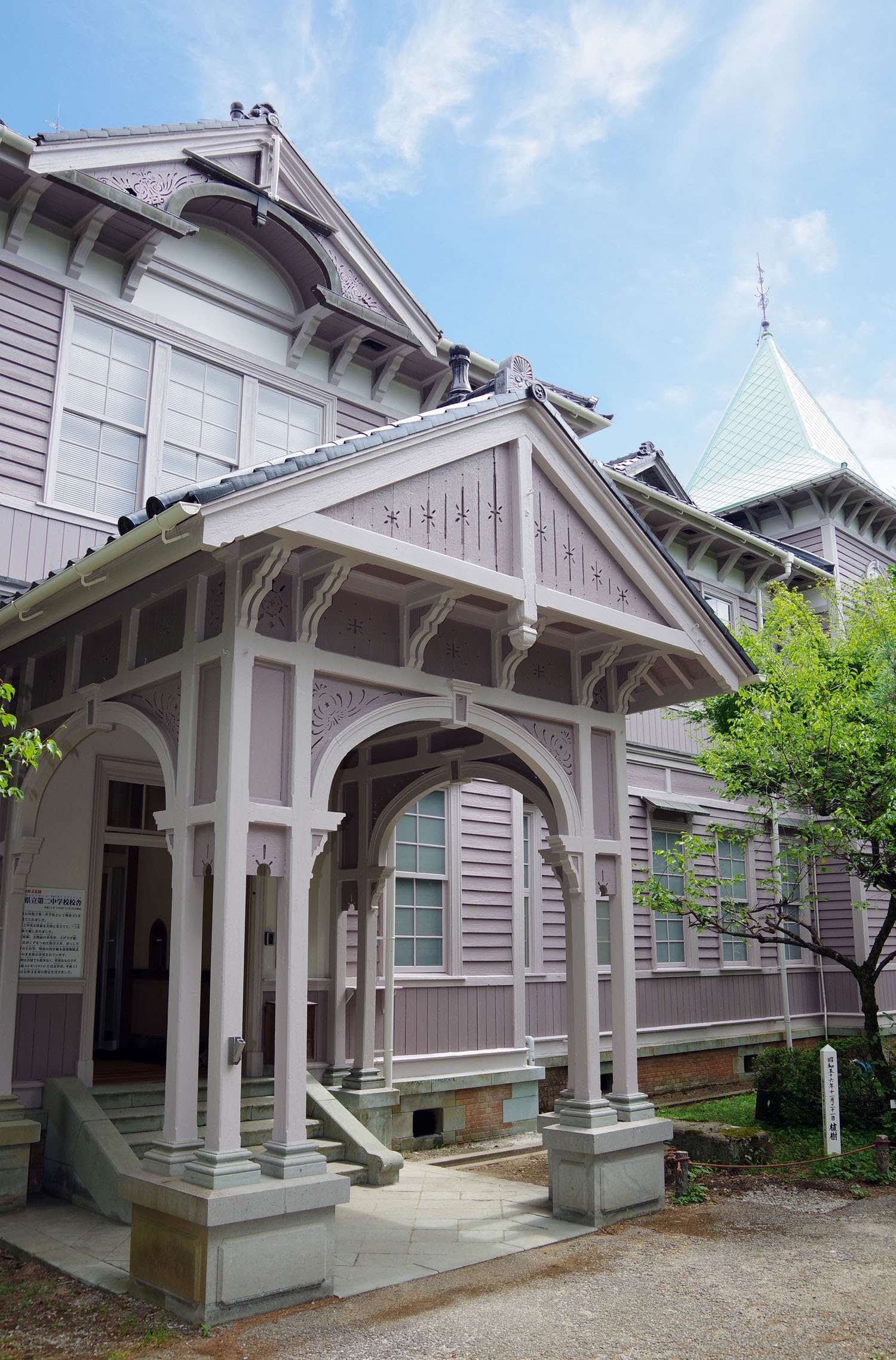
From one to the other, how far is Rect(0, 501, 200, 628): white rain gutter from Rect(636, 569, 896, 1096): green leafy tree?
7.98 metres

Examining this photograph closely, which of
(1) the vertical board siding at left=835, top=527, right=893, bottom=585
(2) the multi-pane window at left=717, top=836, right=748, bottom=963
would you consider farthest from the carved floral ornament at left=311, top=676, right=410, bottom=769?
(1) the vertical board siding at left=835, top=527, right=893, bottom=585

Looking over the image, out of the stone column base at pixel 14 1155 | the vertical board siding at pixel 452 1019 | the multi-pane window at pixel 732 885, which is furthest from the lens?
the multi-pane window at pixel 732 885

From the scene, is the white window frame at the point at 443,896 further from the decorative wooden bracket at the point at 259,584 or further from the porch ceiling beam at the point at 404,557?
the decorative wooden bracket at the point at 259,584

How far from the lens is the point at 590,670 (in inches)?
355

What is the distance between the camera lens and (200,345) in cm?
1103

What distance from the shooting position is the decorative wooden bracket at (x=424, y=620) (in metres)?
7.47

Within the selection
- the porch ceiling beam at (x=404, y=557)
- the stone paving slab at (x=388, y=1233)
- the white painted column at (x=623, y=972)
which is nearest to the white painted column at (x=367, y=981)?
the stone paving slab at (x=388, y=1233)

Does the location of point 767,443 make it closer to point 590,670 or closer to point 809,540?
point 809,540

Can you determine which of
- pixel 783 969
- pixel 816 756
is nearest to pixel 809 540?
pixel 783 969

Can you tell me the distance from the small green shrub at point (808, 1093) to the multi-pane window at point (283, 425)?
29.0 feet

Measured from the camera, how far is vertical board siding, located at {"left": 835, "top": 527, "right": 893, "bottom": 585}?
21.8 m

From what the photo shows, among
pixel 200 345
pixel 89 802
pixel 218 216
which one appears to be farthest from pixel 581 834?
pixel 218 216

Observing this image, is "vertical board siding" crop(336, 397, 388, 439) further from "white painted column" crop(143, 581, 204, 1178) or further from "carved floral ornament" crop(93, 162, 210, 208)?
"white painted column" crop(143, 581, 204, 1178)

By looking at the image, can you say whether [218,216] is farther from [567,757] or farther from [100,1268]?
[100,1268]
